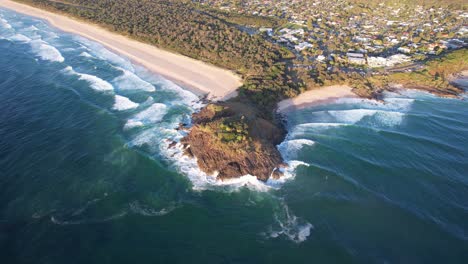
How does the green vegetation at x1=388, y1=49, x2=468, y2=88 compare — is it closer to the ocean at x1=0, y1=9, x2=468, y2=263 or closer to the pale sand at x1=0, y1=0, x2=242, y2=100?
the ocean at x1=0, y1=9, x2=468, y2=263

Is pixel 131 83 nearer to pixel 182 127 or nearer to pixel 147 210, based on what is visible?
pixel 182 127

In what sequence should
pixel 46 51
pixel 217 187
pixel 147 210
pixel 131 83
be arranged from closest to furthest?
pixel 147 210, pixel 217 187, pixel 131 83, pixel 46 51

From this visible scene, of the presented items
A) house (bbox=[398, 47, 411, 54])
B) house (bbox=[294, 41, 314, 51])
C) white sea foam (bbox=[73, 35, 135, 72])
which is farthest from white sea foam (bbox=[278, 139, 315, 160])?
house (bbox=[398, 47, 411, 54])

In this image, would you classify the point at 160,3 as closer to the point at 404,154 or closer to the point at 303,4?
the point at 303,4

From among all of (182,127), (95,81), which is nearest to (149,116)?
(182,127)

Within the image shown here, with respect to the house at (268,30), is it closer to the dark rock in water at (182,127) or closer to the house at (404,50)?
the house at (404,50)

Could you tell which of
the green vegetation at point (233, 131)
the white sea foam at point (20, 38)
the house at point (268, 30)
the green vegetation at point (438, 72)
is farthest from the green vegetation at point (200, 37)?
the green vegetation at point (438, 72)

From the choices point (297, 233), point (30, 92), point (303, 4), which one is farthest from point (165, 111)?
point (303, 4)
